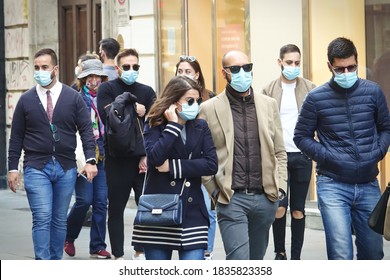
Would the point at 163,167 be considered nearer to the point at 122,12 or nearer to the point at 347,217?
the point at 347,217

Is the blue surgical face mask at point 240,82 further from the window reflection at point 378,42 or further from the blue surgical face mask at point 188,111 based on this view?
the window reflection at point 378,42

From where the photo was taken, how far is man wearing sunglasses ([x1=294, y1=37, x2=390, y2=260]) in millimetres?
8094

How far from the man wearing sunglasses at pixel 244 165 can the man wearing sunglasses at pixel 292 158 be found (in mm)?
2007

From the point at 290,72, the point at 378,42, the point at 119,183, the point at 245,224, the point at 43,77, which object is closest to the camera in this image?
the point at 245,224

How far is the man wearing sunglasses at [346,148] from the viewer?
8.09m

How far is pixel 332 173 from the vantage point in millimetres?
8180

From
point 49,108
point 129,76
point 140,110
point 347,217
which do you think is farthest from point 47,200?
point 347,217

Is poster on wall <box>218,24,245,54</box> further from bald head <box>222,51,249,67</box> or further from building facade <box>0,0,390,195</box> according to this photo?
bald head <box>222,51,249,67</box>

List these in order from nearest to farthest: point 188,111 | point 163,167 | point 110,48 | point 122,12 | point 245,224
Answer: point 163,167 → point 188,111 → point 245,224 → point 110,48 → point 122,12

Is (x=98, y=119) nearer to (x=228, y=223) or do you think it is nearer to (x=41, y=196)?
(x=41, y=196)

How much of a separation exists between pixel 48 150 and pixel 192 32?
19.8ft

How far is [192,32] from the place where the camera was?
607 inches

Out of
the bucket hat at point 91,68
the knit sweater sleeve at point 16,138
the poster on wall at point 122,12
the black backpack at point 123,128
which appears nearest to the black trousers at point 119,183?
the black backpack at point 123,128

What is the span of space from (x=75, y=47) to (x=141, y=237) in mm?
10865
